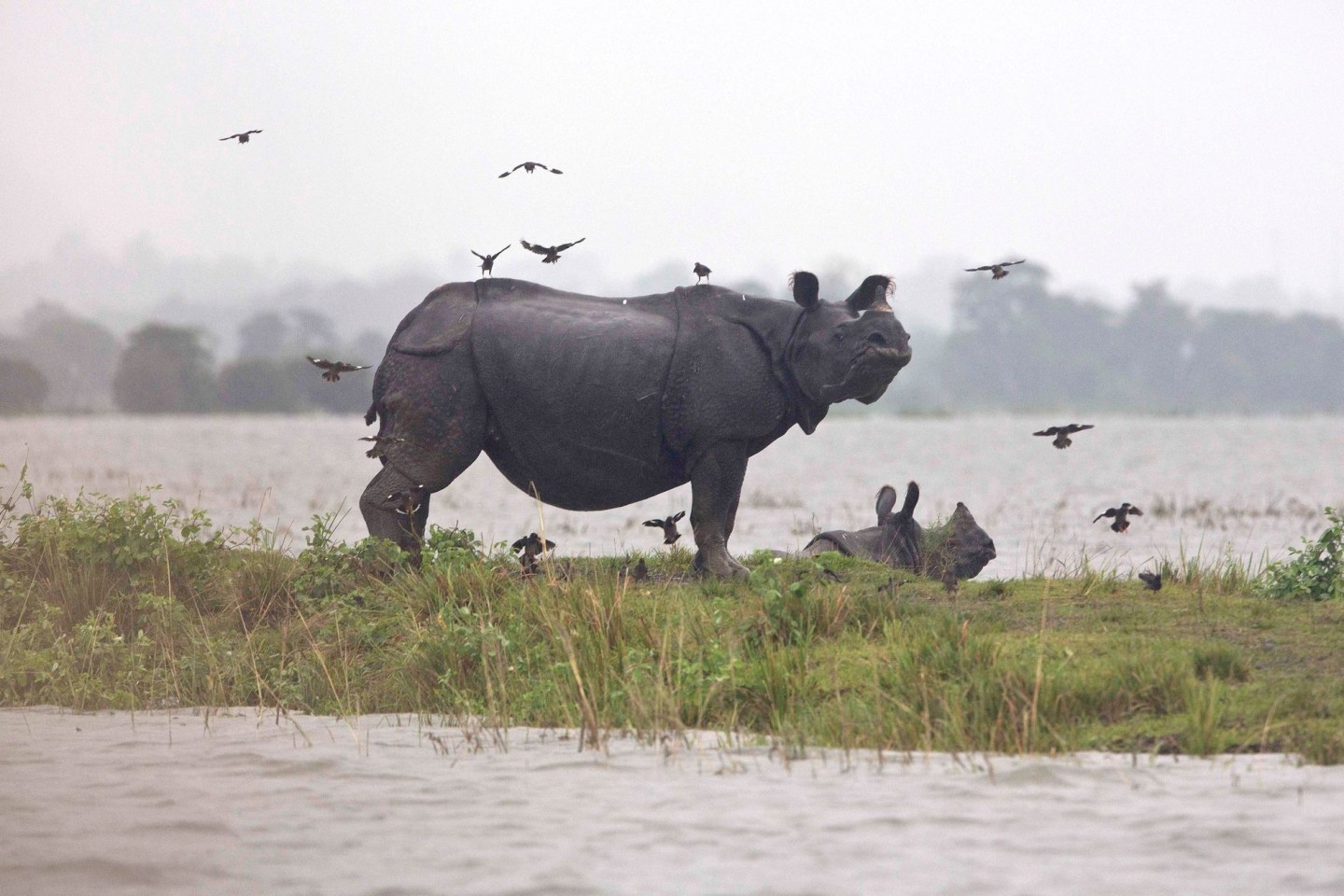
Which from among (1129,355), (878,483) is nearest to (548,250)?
(878,483)

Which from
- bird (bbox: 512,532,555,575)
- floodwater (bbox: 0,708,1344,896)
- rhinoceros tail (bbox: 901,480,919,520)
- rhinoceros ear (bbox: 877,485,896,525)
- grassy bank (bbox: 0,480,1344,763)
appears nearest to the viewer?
floodwater (bbox: 0,708,1344,896)

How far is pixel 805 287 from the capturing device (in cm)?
989

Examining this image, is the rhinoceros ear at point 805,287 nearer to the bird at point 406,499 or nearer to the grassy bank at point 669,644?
the grassy bank at point 669,644

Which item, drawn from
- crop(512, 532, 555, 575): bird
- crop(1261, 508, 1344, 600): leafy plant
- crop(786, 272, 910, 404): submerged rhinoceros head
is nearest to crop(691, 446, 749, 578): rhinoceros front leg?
crop(786, 272, 910, 404): submerged rhinoceros head

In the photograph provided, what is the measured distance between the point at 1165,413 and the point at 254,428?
5096cm

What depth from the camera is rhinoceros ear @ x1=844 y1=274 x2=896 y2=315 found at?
32.7 ft

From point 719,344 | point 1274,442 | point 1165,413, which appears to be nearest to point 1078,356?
point 1165,413

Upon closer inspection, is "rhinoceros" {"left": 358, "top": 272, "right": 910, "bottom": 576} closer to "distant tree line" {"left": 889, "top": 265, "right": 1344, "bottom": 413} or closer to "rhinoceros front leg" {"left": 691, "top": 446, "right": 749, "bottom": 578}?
"rhinoceros front leg" {"left": 691, "top": 446, "right": 749, "bottom": 578}

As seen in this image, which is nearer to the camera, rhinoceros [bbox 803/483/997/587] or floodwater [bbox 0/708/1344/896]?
floodwater [bbox 0/708/1344/896]

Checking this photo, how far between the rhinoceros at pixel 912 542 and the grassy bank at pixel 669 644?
720mm

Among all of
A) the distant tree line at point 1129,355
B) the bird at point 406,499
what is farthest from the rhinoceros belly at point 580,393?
the distant tree line at point 1129,355

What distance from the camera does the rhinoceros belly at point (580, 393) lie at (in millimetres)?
9984

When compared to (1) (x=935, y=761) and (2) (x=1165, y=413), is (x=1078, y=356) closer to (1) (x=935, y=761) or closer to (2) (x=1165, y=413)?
(2) (x=1165, y=413)

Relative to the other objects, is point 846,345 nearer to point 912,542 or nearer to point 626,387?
point 626,387
